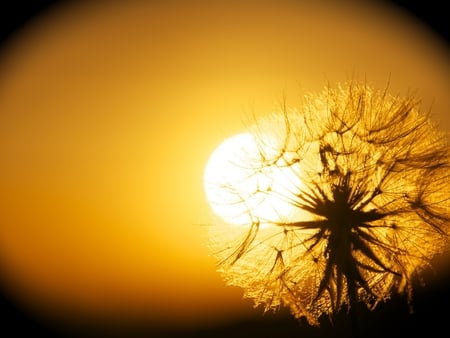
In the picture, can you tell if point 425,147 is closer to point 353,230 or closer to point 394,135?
point 394,135

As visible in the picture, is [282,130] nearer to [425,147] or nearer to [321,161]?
[321,161]

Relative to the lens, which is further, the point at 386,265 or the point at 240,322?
the point at 240,322

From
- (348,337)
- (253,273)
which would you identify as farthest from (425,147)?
(348,337)

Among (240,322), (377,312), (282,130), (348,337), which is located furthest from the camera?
(240,322)

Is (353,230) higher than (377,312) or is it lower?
lower

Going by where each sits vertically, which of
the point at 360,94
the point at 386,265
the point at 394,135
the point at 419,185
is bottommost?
the point at 386,265

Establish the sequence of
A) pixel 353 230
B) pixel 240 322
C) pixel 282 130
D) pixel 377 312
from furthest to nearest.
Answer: pixel 240 322, pixel 377 312, pixel 282 130, pixel 353 230
